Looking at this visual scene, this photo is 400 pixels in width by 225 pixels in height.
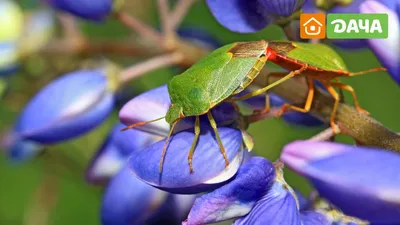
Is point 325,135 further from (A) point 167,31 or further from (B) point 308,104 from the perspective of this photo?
(A) point 167,31

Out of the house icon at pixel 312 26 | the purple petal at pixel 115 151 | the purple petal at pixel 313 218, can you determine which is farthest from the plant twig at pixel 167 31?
the purple petal at pixel 313 218

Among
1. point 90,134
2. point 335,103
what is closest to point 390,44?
point 335,103

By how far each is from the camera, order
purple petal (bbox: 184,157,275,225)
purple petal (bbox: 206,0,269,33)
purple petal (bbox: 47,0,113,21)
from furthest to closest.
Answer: purple petal (bbox: 47,0,113,21) < purple petal (bbox: 206,0,269,33) < purple petal (bbox: 184,157,275,225)

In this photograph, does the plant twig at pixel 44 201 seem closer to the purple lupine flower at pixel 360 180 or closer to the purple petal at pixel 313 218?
the purple petal at pixel 313 218

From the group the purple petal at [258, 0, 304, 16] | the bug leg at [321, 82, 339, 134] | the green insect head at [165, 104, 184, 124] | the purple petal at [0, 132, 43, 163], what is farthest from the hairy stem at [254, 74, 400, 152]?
the purple petal at [0, 132, 43, 163]

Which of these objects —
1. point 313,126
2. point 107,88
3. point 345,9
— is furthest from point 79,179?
point 345,9

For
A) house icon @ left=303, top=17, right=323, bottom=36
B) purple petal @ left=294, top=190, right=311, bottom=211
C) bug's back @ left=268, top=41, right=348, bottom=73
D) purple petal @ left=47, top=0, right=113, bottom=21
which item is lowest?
purple petal @ left=294, top=190, right=311, bottom=211

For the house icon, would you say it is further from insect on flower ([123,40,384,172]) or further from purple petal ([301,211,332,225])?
purple petal ([301,211,332,225])
